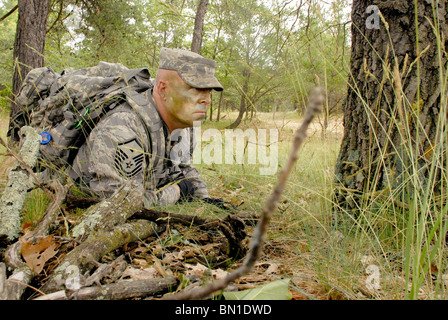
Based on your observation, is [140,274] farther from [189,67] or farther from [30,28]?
[30,28]

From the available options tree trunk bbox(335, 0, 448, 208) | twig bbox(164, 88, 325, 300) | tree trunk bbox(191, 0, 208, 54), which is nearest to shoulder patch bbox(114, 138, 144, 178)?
tree trunk bbox(335, 0, 448, 208)

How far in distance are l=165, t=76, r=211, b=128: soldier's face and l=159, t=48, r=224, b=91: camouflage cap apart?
0.06 metres

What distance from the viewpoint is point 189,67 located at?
2500mm

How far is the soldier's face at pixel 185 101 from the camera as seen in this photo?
2.52 meters

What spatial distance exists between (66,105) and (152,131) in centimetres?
70

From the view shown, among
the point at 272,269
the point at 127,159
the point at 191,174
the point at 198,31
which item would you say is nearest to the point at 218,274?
the point at 272,269

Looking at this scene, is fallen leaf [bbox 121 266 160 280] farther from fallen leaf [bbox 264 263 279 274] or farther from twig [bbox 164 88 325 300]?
twig [bbox 164 88 325 300]

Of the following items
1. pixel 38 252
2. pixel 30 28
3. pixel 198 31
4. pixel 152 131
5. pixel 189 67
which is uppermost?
pixel 198 31

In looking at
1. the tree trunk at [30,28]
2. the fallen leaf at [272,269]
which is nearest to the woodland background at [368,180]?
the fallen leaf at [272,269]

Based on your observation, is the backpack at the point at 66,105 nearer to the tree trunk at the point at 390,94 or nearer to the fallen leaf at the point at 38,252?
the fallen leaf at the point at 38,252

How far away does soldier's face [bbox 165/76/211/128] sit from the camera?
252 cm

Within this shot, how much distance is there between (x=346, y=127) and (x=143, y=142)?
1495mm

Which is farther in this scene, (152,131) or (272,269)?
(152,131)
